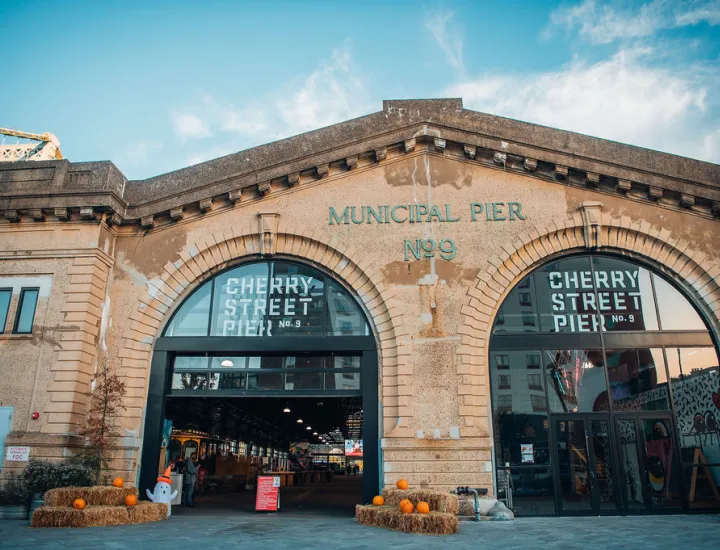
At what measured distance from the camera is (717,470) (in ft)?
53.3

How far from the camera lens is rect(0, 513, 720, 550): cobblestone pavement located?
35.0 feet

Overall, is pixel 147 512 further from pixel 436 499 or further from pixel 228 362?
pixel 436 499

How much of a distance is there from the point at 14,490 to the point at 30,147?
9475 centimetres

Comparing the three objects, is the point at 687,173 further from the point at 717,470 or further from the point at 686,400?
the point at 717,470

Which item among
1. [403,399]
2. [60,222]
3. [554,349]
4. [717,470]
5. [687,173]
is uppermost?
[687,173]

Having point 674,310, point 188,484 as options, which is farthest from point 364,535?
point 674,310

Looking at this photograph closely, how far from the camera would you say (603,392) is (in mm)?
16969

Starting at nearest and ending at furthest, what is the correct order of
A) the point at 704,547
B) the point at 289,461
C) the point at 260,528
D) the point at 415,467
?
the point at 704,547 → the point at 260,528 → the point at 415,467 → the point at 289,461

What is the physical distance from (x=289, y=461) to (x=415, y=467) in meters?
47.9

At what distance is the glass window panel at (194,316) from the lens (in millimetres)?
18625

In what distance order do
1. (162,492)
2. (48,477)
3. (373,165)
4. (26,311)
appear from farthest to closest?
(373,165) → (26,311) → (162,492) → (48,477)

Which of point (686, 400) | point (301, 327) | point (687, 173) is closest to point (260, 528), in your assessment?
point (301, 327)

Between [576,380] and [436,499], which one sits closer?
[436,499]

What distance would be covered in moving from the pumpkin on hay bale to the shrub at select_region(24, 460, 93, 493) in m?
1.36
